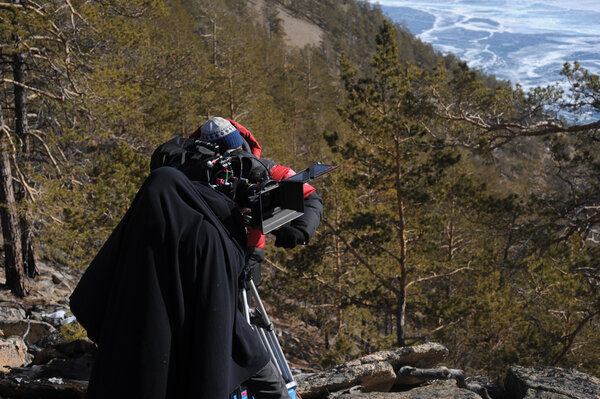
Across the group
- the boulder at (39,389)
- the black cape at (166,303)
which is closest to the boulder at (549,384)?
the black cape at (166,303)

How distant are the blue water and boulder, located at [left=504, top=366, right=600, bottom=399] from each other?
35.5m

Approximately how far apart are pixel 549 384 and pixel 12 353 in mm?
5402

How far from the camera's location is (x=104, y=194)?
7723 millimetres

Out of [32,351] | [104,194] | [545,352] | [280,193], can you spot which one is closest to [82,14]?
[104,194]

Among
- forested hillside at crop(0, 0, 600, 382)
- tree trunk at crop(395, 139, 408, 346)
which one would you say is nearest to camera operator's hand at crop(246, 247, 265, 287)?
forested hillside at crop(0, 0, 600, 382)

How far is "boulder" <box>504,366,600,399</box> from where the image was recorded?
13.0 ft

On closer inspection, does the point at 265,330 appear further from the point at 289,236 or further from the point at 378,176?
the point at 378,176

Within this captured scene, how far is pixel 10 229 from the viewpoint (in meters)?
10.4

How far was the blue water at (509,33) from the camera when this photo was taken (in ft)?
187

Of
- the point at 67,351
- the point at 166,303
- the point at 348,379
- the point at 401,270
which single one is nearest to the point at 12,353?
the point at 67,351

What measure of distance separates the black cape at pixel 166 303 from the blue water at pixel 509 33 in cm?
3835

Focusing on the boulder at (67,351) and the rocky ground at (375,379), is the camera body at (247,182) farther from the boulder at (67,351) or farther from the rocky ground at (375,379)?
the boulder at (67,351)

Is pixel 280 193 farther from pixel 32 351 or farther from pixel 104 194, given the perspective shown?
pixel 104 194

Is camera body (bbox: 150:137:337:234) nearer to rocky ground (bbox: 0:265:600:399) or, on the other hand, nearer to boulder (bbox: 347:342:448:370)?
rocky ground (bbox: 0:265:600:399)
